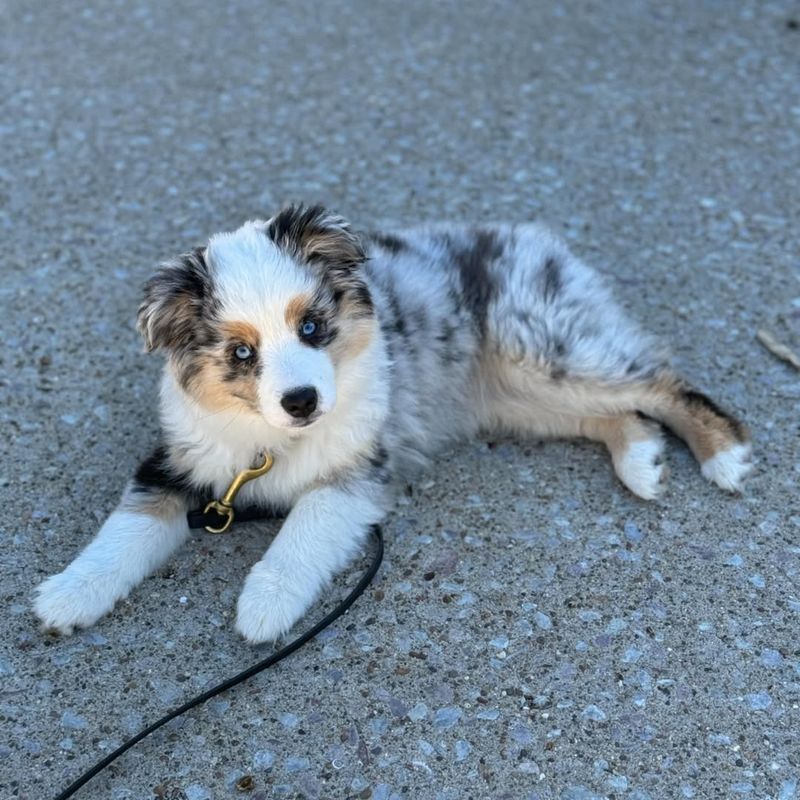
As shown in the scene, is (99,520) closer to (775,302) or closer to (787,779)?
(787,779)

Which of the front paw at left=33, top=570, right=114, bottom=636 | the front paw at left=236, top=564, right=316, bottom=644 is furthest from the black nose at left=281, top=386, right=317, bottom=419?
the front paw at left=33, top=570, right=114, bottom=636

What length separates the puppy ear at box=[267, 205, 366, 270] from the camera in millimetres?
3721

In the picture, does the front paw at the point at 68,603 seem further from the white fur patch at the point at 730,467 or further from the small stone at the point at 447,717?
the white fur patch at the point at 730,467

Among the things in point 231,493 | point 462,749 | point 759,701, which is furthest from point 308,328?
point 759,701

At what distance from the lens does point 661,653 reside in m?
3.62

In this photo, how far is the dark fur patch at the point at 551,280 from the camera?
4.50 m

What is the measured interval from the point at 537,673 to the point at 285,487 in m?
1.21

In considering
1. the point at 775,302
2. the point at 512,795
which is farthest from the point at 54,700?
the point at 775,302

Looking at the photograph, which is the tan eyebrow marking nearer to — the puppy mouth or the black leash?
the puppy mouth

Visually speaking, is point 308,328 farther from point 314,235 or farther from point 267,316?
point 314,235

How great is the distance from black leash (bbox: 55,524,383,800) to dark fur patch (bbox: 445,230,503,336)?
1073mm

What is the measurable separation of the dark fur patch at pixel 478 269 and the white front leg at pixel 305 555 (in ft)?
3.08

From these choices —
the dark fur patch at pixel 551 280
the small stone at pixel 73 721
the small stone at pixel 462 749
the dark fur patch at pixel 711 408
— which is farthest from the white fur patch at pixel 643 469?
the small stone at pixel 73 721

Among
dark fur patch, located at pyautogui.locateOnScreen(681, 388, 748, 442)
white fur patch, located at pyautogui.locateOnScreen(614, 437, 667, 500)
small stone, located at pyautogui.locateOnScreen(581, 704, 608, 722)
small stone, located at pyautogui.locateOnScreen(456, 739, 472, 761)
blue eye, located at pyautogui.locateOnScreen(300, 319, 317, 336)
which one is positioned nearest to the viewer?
small stone, located at pyautogui.locateOnScreen(456, 739, 472, 761)
